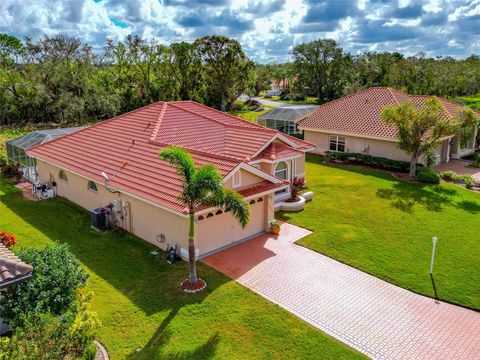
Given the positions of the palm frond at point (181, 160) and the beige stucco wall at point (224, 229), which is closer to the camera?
the palm frond at point (181, 160)

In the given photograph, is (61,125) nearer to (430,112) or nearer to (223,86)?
(223,86)

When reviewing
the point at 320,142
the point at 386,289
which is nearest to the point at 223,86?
the point at 320,142

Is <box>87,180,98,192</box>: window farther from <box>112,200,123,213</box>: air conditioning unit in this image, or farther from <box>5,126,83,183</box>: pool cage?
<box>5,126,83,183</box>: pool cage

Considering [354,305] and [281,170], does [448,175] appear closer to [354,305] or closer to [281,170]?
[281,170]

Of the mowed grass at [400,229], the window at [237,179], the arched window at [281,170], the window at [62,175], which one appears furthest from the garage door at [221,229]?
the window at [62,175]

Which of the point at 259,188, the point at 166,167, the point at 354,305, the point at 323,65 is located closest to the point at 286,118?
the point at 259,188

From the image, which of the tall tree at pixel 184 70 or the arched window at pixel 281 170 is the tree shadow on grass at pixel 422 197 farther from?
the tall tree at pixel 184 70

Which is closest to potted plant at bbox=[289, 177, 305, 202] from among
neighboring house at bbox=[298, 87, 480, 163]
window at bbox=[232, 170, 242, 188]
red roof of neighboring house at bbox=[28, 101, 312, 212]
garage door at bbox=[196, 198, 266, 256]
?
red roof of neighboring house at bbox=[28, 101, 312, 212]
